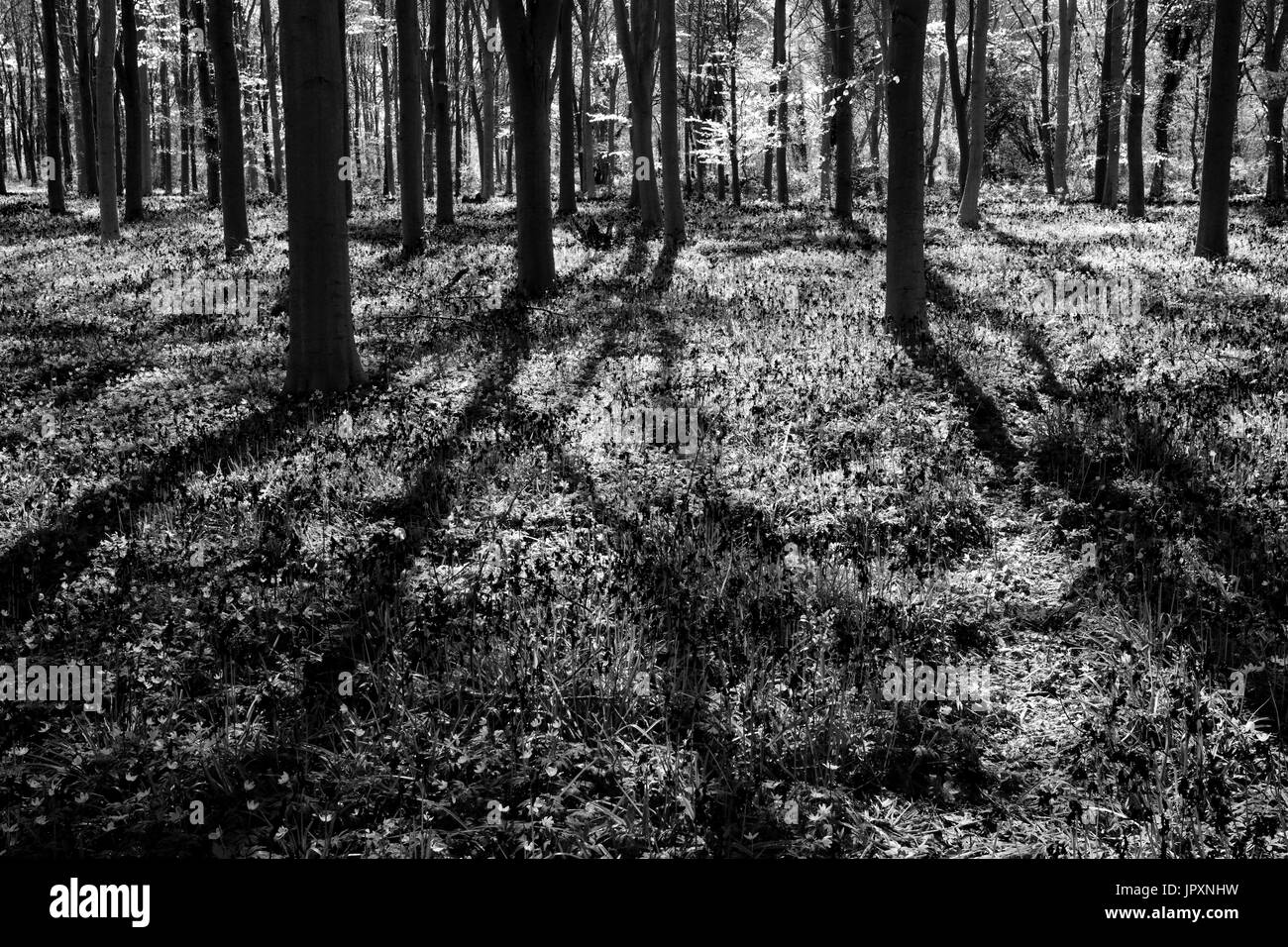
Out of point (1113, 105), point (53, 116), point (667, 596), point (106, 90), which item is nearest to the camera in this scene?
point (667, 596)

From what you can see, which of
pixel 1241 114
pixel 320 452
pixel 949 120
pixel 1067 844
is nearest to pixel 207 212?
pixel 320 452

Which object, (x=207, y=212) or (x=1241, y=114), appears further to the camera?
(x=1241, y=114)

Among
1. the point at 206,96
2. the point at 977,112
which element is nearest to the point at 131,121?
the point at 206,96

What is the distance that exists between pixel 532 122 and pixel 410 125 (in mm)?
5872

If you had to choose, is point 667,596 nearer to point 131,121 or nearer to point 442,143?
point 442,143

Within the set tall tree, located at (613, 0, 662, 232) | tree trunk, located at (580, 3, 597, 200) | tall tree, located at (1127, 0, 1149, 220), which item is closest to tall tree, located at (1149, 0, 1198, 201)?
tall tree, located at (1127, 0, 1149, 220)

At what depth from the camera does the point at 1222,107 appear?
1483cm

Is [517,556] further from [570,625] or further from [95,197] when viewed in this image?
[95,197]

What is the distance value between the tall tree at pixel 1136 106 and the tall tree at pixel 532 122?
17.6 metres

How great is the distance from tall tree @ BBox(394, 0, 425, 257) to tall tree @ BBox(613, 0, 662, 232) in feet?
15.8

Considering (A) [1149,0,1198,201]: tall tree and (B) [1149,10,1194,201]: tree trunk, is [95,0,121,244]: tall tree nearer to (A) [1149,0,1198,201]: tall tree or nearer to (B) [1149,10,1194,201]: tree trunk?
(A) [1149,0,1198,201]: tall tree

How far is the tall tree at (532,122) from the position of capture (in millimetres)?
13062

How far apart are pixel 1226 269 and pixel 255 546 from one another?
14.9m

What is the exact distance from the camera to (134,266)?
18.4 metres
